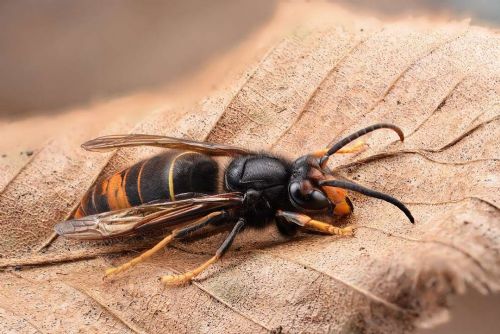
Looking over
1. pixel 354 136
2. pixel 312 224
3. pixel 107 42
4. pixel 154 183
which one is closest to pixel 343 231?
pixel 312 224

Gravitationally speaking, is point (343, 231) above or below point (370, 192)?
below

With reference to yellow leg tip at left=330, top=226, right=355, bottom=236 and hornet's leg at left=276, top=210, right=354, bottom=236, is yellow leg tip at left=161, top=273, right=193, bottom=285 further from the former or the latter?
yellow leg tip at left=330, top=226, right=355, bottom=236

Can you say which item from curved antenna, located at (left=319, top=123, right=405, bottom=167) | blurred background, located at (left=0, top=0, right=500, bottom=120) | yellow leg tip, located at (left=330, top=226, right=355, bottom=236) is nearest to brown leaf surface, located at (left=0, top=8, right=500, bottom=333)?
yellow leg tip, located at (left=330, top=226, right=355, bottom=236)

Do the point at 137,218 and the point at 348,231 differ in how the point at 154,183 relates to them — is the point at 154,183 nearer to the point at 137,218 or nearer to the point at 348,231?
the point at 137,218

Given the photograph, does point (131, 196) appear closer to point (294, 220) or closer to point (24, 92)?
point (294, 220)

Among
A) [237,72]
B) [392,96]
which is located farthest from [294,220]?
[237,72]

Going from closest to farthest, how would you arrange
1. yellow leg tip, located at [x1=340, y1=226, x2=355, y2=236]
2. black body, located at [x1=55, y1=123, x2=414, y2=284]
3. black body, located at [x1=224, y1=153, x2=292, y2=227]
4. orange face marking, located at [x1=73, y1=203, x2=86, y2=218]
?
1. yellow leg tip, located at [x1=340, y1=226, x2=355, y2=236]
2. black body, located at [x1=55, y1=123, x2=414, y2=284]
3. black body, located at [x1=224, y1=153, x2=292, y2=227]
4. orange face marking, located at [x1=73, y1=203, x2=86, y2=218]

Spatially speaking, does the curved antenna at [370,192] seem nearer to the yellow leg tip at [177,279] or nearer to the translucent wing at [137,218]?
the translucent wing at [137,218]
